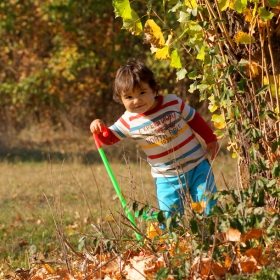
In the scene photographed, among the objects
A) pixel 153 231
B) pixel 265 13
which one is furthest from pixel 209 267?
pixel 265 13

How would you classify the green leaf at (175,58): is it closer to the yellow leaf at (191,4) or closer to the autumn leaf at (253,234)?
Result: the yellow leaf at (191,4)

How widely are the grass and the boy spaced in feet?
0.65

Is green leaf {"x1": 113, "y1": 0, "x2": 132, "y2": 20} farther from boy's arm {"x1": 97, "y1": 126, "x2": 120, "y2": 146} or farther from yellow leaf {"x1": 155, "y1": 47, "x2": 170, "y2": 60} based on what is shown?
boy's arm {"x1": 97, "y1": 126, "x2": 120, "y2": 146}

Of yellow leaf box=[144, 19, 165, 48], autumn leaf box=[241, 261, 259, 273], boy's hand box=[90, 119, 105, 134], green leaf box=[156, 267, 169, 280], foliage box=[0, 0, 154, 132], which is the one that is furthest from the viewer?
foliage box=[0, 0, 154, 132]

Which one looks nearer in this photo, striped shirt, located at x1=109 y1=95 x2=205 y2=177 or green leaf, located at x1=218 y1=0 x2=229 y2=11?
green leaf, located at x1=218 y1=0 x2=229 y2=11

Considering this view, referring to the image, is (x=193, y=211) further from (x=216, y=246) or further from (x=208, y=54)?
(x=208, y=54)

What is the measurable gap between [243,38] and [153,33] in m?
0.45

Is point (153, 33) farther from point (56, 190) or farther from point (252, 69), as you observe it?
point (56, 190)

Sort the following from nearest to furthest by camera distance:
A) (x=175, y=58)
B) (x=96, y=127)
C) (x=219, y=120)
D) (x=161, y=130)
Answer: (x=175, y=58)
(x=219, y=120)
(x=96, y=127)
(x=161, y=130)

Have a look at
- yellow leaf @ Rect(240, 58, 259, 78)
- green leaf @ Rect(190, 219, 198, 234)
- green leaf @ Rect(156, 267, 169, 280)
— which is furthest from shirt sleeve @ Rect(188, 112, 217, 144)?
green leaf @ Rect(156, 267, 169, 280)

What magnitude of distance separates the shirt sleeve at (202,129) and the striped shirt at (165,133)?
1.8 inches

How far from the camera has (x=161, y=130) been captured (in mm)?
3986

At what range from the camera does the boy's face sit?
391cm

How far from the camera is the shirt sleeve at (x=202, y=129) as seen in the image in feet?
13.4
